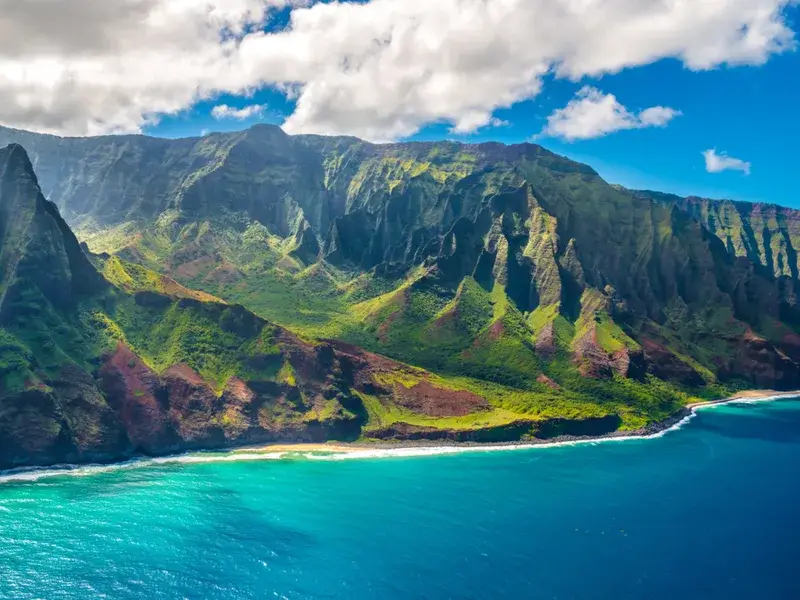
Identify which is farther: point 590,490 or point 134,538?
point 590,490

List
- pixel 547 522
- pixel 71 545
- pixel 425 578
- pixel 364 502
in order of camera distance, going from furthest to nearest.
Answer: pixel 364 502 → pixel 547 522 → pixel 71 545 → pixel 425 578

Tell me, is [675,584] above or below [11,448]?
below

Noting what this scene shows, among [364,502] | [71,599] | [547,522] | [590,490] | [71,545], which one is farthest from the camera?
[590,490]

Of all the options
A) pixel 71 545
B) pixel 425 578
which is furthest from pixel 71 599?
pixel 425 578

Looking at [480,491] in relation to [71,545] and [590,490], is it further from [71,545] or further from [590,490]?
[71,545]

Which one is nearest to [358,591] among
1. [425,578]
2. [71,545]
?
[425,578]

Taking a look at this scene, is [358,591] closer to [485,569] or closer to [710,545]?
[485,569]
